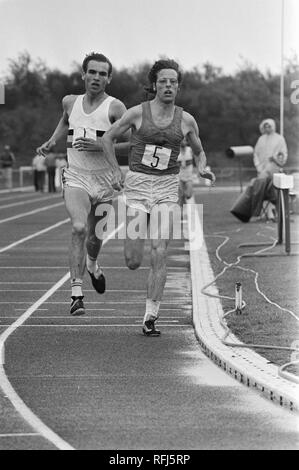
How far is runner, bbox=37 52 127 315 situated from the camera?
13.0 m

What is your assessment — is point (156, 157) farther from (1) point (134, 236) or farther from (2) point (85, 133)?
(2) point (85, 133)

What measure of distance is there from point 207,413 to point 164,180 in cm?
412

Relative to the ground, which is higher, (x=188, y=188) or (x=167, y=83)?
(x=167, y=83)

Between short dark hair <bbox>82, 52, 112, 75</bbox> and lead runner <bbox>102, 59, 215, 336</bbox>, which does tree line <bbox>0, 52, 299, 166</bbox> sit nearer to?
short dark hair <bbox>82, 52, 112, 75</bbox>

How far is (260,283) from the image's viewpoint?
15.8 m

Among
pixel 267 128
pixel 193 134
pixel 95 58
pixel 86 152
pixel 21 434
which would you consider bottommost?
pixel 21 434

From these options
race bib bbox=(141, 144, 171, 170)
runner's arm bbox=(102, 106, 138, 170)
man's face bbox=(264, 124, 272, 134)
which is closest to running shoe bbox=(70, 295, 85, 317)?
runner's arm bbox=(102, 106, 138, 170)

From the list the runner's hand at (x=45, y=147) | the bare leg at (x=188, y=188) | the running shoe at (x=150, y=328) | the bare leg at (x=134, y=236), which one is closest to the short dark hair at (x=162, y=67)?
the bare leg at (x=134, y=236)

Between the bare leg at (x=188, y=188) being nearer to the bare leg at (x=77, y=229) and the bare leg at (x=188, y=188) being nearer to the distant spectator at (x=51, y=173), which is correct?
the distant spectator at (x=51, y=173)

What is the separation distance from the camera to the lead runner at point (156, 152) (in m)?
12.1

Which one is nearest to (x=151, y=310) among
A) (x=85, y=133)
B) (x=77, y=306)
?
(x=77, y=306)

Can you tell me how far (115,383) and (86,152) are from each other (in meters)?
4.03

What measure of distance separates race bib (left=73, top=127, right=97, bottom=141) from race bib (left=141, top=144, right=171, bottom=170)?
100cm
